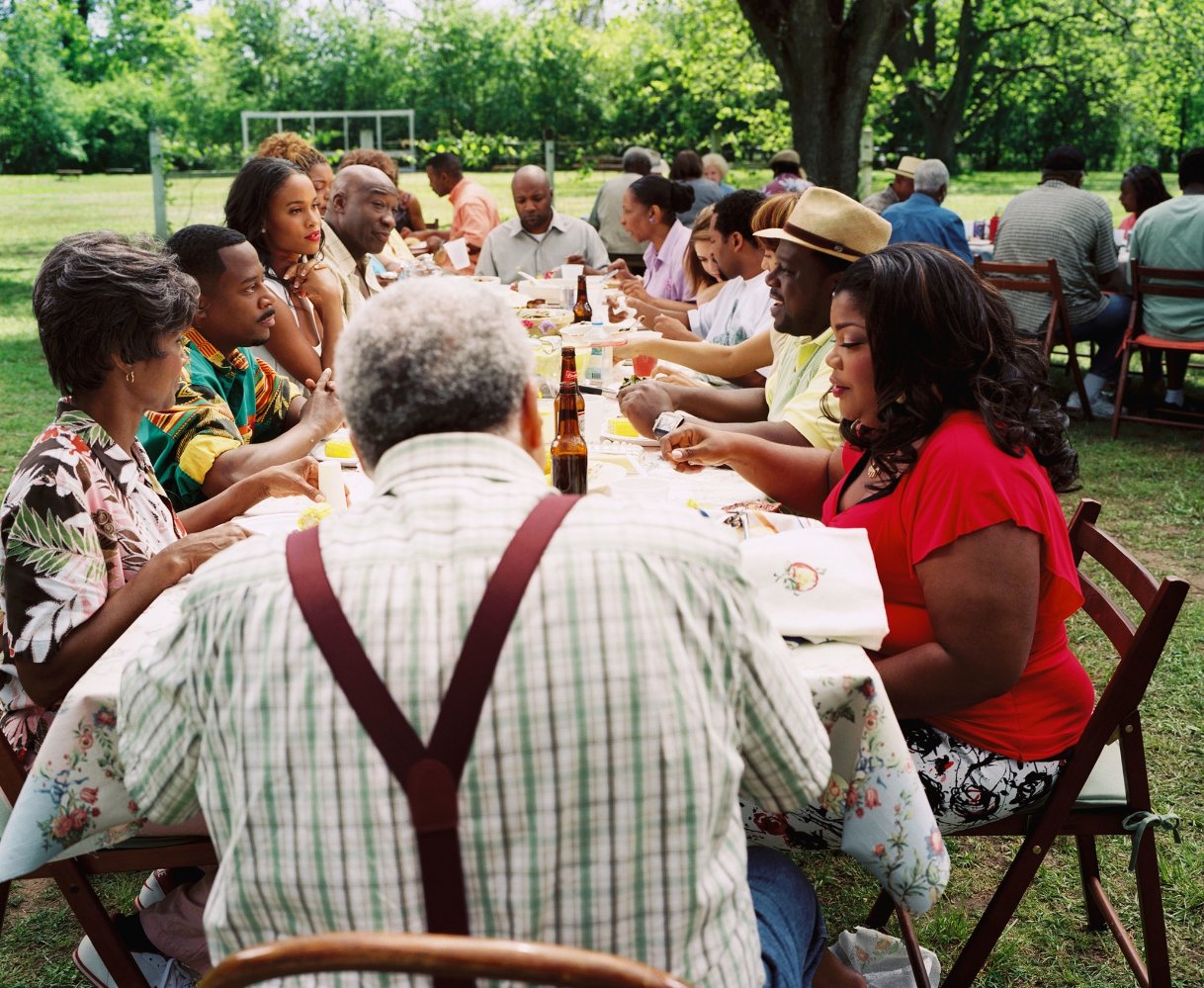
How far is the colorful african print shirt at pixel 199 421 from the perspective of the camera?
9.61 ft

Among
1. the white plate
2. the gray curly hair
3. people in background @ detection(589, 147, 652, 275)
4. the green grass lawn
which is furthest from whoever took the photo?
people in background @ detection(589, 147, 652, 275)

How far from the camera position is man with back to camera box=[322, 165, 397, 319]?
5.52m

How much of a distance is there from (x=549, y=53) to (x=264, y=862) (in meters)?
36.1

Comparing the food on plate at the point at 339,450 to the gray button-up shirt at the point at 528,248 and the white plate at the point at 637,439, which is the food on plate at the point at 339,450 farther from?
the gray button-up shirt at the point at 528,248

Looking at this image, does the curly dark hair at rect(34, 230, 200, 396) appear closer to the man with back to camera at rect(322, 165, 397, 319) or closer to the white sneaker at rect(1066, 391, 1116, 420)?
the man with back to camera at rect(322, 165, 397, 319)

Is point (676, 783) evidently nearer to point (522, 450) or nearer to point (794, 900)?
point (522, 450)

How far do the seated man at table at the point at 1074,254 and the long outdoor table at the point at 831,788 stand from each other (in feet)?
20.0

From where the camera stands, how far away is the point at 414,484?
4.11ft

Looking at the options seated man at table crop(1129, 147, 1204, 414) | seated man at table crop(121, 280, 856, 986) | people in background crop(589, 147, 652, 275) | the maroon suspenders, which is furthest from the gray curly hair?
people in background crop(589, 147, 652, 275)

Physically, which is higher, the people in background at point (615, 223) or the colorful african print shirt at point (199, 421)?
the people in background at point (615, 223)


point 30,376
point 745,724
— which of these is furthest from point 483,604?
point 30,376

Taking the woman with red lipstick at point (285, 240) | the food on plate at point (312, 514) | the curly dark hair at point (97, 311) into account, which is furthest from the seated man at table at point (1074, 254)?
the curly dark hair at point (97, 311)

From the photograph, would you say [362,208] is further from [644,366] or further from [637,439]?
[637,439]

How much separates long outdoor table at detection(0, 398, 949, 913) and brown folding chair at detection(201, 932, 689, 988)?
79 cm
